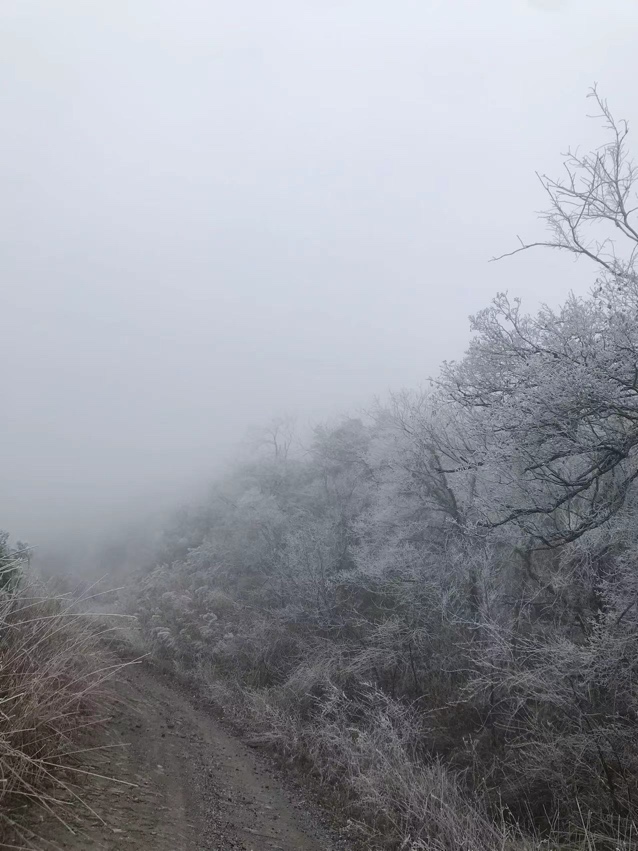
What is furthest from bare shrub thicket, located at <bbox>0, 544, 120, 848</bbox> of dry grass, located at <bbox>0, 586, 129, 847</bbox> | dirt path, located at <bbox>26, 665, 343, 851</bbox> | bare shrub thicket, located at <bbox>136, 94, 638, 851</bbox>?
bare shrub thicket, located at <bbox>136, 94, 638, 851</bbox>

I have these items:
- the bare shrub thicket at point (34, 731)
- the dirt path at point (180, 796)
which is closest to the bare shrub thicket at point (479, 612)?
the dirt path at point (180, 796)

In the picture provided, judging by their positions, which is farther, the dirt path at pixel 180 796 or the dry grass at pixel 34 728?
the dirt path at pixel 180 796

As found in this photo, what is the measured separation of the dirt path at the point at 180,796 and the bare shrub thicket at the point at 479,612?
0.93 m

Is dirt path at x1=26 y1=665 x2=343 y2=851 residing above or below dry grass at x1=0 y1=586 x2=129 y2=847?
below

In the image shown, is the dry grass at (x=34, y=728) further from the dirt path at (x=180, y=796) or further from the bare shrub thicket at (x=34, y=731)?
the dirt path at (x=180, y=796)

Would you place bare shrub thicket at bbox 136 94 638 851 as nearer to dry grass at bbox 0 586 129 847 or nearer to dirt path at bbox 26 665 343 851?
dirt path at bbox 26 665 343 851

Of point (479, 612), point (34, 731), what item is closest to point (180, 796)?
point (34, 731)

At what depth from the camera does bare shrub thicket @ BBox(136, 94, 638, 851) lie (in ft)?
18.3

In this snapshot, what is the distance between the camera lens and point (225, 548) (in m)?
21.0

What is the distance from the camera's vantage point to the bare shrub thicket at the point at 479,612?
18.3 ft

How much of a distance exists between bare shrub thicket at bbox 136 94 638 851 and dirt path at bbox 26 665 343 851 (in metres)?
0.93

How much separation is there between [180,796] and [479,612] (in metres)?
6.23

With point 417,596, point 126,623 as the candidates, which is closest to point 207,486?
point 126,623

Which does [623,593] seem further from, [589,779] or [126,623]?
[126,623]
